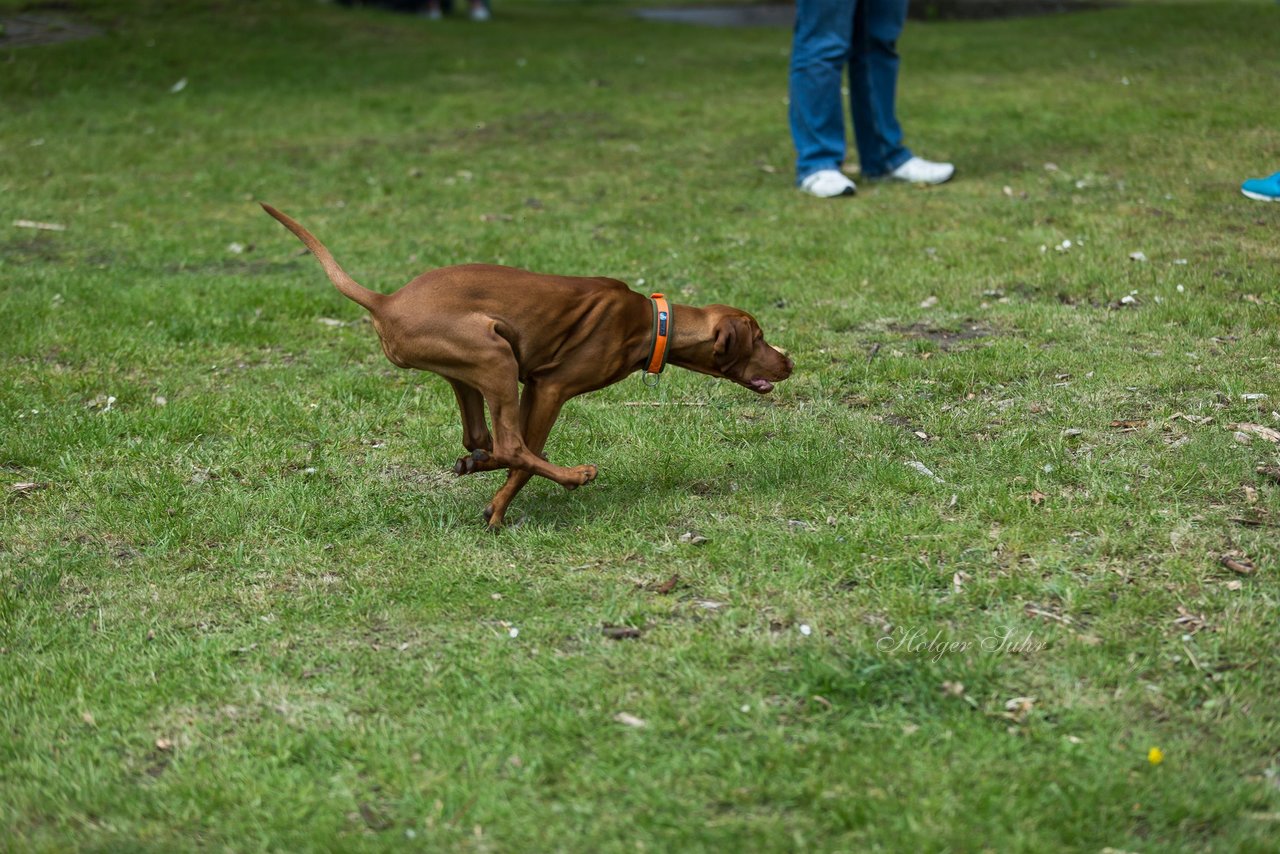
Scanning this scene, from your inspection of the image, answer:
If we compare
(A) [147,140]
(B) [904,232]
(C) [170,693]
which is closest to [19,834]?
(C) [170,693]

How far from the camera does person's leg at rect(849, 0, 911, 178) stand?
9305 millimetres

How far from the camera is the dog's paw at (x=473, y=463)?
4.73 meters

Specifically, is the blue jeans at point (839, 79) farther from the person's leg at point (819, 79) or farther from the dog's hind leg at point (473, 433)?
the dog's hind leg at point (473, 433)

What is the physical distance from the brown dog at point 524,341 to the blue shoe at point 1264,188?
5.06 metres

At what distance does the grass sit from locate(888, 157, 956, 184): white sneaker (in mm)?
205

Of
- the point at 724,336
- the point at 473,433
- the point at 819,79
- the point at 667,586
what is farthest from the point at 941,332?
the point at 819,79

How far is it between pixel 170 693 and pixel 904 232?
5785 millimetres

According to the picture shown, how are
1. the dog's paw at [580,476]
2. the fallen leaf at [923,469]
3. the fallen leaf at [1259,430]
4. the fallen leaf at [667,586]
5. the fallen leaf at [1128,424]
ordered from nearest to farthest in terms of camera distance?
the fallen leaf at [667,586], the dog's paw at [580,476], the fallen leaf at [923,469], the fallen leaf at [1259,430], the fallen leaf at [1128,424]

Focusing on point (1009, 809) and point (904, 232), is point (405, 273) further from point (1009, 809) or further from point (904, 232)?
point (1009, 809)

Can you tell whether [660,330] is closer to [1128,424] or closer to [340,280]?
[340,280]

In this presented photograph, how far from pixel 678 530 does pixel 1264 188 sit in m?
5.65

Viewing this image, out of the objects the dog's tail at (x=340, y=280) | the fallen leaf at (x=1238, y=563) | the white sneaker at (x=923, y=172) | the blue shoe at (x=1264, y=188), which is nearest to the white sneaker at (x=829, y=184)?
the white sneaker at (x=923, y=172)

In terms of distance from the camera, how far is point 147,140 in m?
11.6

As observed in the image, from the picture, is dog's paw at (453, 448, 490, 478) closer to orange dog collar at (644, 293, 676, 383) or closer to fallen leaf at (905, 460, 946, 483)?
orange dog collar at (644, 293, 676, 383)
